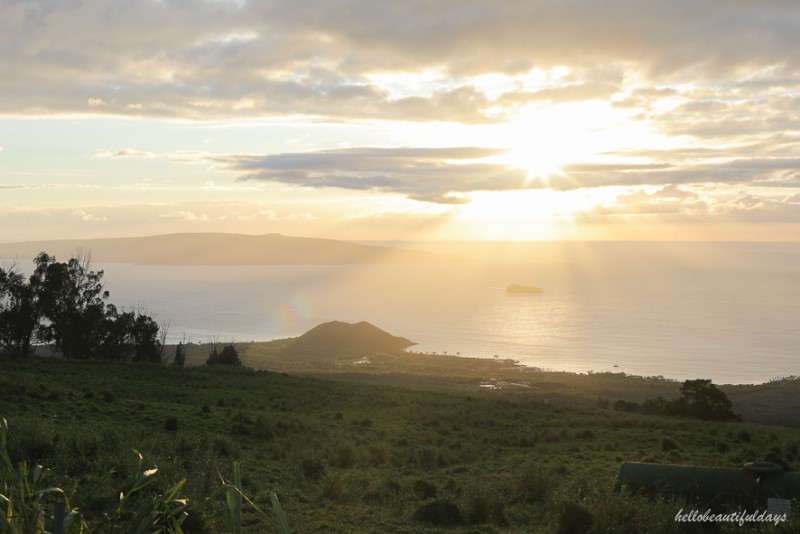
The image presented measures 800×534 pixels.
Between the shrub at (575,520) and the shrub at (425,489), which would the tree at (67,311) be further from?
the shrub at (575,520)

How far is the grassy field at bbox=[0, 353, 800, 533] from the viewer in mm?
10328

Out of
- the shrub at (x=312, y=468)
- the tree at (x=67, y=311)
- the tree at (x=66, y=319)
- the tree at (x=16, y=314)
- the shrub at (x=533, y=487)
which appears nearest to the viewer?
the shrub at (x=533, y=487)

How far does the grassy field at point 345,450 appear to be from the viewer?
33.9ft

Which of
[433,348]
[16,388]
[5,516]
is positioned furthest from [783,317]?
[5,516]

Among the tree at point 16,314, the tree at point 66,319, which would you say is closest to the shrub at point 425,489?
the tree at point 66,319

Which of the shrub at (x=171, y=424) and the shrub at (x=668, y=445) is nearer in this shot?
the shrub at (x=171, y=424)

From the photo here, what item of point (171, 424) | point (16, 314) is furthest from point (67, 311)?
point (171, 424)

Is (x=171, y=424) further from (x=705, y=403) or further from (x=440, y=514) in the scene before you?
(x=705, y=403)

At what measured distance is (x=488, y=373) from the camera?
94.4 meters

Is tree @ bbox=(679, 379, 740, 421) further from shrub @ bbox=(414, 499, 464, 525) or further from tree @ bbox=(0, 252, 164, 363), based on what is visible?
tree @ bbox=(0, 252, 164, 363)

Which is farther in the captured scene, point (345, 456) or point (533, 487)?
point (345, 456)

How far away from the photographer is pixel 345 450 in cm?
1878

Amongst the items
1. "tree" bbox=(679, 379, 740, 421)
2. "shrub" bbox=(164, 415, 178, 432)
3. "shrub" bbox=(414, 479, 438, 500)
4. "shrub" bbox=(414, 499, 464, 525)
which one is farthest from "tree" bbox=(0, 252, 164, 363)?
"shrub" bbox=(414, 499, 464, 525)

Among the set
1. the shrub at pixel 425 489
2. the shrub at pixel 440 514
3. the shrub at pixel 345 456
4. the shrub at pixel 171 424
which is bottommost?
the shrub at pixel 171 424
